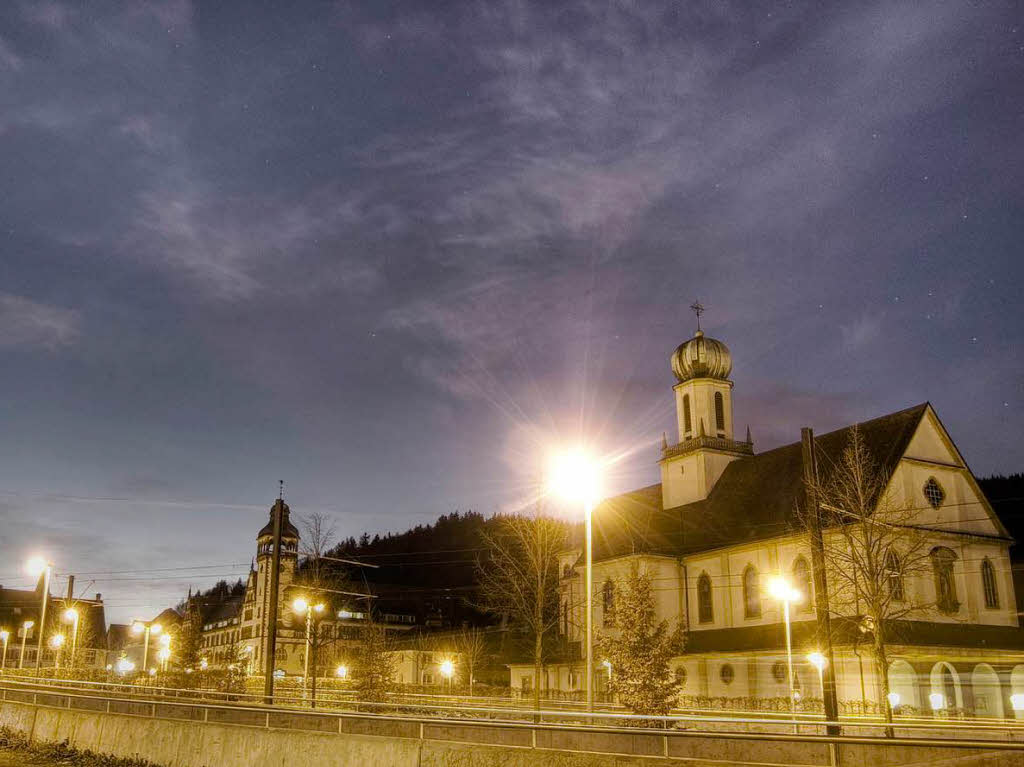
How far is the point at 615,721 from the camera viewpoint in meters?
31.0

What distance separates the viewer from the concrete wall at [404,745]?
1392 cm

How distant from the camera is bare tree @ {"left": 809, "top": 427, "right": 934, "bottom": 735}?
3475 cm

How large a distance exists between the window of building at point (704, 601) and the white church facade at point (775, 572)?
10 centimetres

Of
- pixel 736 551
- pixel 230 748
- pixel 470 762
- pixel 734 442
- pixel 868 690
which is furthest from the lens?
pixel 734 442

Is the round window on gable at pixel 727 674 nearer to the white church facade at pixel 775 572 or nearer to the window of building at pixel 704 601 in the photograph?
the white church facade at pixel 775 572

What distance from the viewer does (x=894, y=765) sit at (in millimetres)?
12883

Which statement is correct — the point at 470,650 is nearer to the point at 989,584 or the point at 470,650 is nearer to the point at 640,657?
the point at 989,584

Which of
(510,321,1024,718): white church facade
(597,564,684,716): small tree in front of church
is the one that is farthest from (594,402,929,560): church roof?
(597,564,684,716): small tree in front of church

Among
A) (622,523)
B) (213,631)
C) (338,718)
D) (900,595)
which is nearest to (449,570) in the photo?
(213,631)

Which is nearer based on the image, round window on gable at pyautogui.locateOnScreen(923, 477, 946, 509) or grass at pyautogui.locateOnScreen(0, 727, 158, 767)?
grass at pyautogui.locateOnScreen(0, 727, 158, 767)

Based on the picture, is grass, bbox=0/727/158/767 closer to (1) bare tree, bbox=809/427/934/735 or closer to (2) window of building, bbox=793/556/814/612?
(1) bare tree, bbox=809/427/934/735

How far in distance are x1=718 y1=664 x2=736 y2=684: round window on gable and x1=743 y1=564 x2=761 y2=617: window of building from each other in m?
3.80

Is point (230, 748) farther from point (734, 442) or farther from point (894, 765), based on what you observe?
point (734, 442)

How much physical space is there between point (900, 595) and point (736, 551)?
12.6 metres
